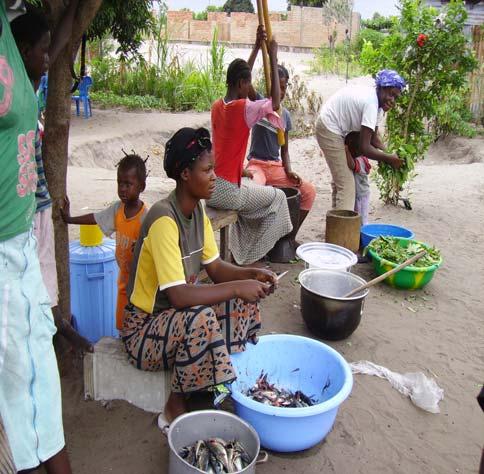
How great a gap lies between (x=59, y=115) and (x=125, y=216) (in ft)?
1.94

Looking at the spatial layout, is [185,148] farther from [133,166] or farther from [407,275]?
[407,275]

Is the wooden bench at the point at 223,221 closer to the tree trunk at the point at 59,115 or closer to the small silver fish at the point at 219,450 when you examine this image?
the tree trunk at the point at 59,115

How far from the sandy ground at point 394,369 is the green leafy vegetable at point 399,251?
0.25 meters

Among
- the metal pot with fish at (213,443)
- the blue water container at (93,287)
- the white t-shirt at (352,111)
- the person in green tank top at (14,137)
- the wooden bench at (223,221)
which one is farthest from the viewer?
the white t-shirt at (352,111)

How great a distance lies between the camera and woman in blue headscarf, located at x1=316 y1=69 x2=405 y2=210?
462 cm

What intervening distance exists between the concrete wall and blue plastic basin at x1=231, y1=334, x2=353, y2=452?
3239 cm

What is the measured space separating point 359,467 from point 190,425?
80 cm

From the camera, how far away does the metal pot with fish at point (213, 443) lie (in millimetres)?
2062

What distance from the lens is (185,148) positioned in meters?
2.32

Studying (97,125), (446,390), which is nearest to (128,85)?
(97,125)

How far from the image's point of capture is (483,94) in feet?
35.9

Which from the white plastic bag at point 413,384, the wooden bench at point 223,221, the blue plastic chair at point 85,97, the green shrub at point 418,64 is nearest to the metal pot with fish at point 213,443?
the white plastic bag at point 413,384

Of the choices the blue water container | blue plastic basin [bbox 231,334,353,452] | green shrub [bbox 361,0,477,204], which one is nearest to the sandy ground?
blue plastic basin [bbox 231,334,353,452]

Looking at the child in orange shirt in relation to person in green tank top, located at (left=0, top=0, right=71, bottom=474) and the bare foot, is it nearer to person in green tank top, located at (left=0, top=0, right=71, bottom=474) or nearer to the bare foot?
the bare foot
